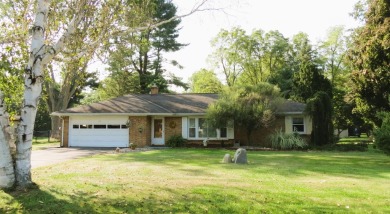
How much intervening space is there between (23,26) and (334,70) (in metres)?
44.7

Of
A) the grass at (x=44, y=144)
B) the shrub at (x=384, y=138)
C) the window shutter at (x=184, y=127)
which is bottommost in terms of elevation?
the grass at (x=44, y=144)

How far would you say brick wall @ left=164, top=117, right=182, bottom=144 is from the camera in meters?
24.0

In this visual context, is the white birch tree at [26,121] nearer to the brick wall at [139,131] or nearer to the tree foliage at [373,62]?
the tree foliage at [373,62]

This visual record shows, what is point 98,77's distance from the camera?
1631 inches

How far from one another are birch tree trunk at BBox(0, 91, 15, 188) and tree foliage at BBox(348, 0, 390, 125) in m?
16.1

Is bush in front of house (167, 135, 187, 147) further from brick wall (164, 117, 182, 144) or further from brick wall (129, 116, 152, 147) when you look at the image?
brick wall (129, 116, 152, 147)

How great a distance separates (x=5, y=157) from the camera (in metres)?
7.38

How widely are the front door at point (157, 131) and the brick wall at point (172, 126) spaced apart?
39 cm

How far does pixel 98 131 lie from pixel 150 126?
3.83 metres

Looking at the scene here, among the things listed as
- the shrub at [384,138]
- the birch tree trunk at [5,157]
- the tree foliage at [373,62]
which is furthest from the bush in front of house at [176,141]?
the birch tree trunk at [5,157]

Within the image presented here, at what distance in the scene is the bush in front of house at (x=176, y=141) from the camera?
23.1 m

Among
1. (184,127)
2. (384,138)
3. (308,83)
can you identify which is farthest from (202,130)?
(384,138)

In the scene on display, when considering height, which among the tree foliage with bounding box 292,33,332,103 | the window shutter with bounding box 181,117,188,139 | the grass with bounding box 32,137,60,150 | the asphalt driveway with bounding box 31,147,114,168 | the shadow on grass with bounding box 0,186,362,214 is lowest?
the shadow on grass with bounding box 0,186,362,214

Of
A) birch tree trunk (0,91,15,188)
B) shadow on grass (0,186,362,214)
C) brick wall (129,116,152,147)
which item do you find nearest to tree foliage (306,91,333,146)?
brick wall (129,116,152,147)
